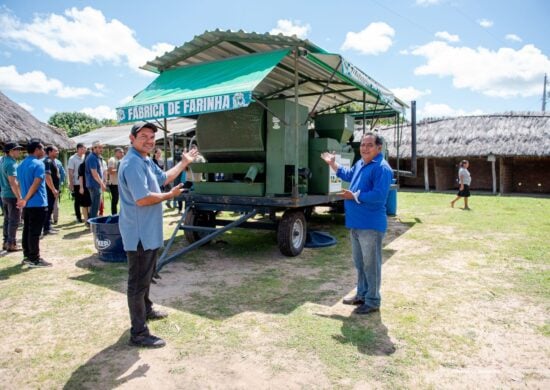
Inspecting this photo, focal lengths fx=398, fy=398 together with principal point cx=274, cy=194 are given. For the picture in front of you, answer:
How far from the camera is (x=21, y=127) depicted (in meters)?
14.8

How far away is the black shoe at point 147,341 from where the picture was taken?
3.38 m

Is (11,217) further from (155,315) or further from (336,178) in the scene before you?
(336,178)

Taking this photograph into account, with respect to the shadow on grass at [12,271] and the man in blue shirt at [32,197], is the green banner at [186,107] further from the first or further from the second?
the shadow on grass at [12,271]

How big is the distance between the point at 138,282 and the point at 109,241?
2858 millimetres

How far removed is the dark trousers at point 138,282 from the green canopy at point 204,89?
2391mm

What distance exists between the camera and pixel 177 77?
6824mm

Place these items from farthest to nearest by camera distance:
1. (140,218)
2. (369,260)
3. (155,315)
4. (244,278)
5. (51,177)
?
1. (51,177)
2. (244,278)
3. (369,260)
4. (155,315)
5. (140,218)

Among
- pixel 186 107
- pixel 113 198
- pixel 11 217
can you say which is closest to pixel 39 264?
pixel 11 217

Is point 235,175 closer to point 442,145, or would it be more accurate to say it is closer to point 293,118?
point 293,118

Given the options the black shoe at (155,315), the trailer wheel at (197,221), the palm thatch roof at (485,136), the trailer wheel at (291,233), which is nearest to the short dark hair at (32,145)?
the trailer wheel at (197,221)

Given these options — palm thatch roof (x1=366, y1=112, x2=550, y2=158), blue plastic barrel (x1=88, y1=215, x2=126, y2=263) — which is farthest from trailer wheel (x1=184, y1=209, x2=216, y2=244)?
palm thatch roof (x1=366, y1=112, x2=550, y2=158)

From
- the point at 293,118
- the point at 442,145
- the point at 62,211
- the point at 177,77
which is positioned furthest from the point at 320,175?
the point at 442,145

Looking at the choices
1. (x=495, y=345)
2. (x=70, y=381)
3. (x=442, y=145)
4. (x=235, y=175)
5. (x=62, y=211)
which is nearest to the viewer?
(x=70, y=381)

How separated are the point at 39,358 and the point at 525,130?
79.1ft
